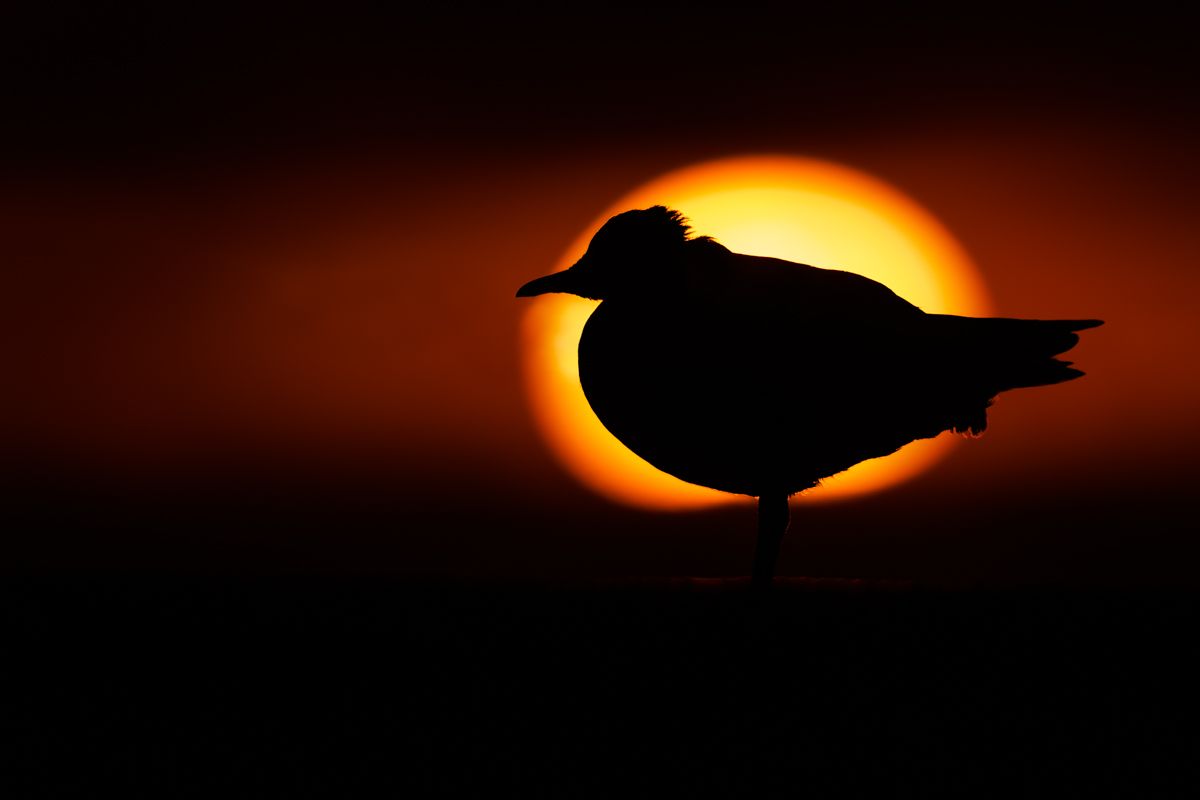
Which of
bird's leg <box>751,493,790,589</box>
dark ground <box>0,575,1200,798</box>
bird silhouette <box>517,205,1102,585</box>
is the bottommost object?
dark ground <box>0,575,1200,798</box>

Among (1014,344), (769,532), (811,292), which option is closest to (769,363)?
(811,292)

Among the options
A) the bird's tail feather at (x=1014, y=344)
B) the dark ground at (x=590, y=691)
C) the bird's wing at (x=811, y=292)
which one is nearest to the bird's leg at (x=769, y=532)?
the dark ground at (x=590, y=691)

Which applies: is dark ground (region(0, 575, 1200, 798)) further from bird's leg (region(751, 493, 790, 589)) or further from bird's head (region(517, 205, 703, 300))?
bird's head (region(517, 205, 703, 300))

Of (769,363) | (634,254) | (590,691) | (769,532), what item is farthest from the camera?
(634,254)

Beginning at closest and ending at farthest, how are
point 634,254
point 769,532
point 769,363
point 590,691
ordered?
point 590,691 < point 769,363 < point 769,532 < point 634,254

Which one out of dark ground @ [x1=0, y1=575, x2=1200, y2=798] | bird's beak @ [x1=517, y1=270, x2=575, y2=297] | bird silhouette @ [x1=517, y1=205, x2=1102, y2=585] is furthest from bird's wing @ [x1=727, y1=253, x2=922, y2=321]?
dark ground @ [x1=0, y1=575, x2=1200, y2=798]

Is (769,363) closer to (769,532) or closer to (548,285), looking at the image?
(769,532)
